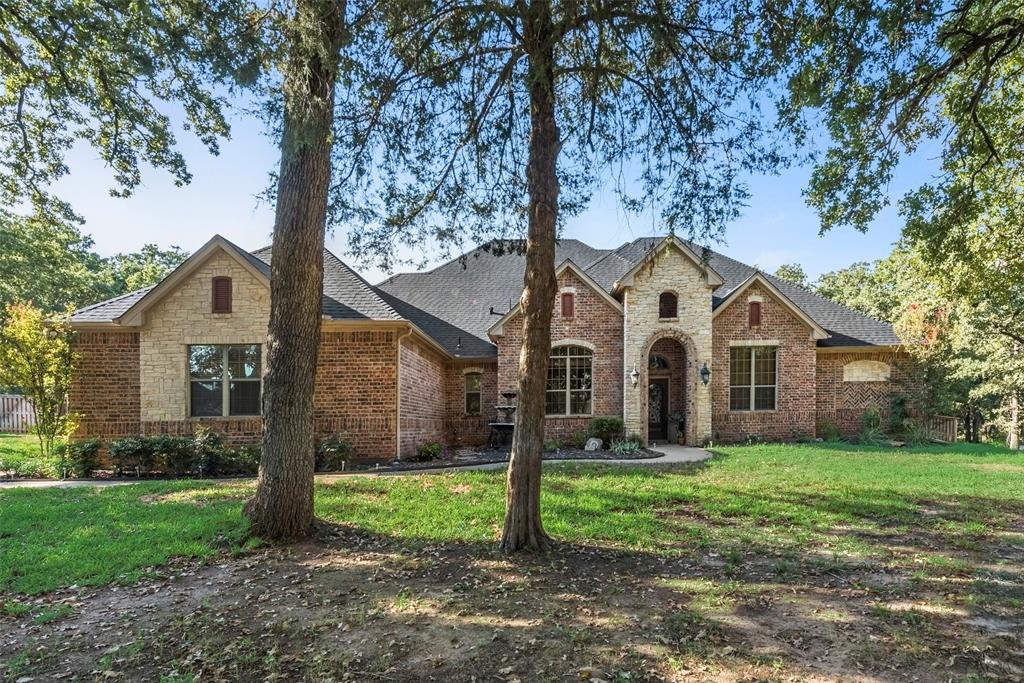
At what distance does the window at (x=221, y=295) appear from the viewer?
457 inches

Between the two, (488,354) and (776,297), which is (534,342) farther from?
(776,297)

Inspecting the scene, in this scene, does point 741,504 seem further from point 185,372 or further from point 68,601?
point 185,372

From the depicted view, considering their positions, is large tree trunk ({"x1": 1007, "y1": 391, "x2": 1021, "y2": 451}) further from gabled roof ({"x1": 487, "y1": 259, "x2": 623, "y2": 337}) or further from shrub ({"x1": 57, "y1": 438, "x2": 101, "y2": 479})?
shrub ({"x1": 57, "y1": 438, "x2": 101, "y2": 479})

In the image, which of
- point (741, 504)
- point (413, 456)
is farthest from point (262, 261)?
point (741, 504)

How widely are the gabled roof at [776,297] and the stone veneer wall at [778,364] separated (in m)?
0.14

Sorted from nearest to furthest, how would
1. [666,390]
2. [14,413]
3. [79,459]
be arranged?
[79,459]
[666,390]
[14,413]

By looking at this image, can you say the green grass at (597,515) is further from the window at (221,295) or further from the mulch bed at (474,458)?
the window at (221,295)

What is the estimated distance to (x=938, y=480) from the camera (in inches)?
378

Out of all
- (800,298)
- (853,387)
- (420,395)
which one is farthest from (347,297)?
(853,387)

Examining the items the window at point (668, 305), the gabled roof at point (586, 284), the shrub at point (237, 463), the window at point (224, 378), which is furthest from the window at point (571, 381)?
the shrub at point (237, 463)

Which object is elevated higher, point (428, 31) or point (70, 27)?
point (70, 27)

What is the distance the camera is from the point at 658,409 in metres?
17.1

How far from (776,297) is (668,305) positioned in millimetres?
3421

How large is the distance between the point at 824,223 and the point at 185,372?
12.8m
